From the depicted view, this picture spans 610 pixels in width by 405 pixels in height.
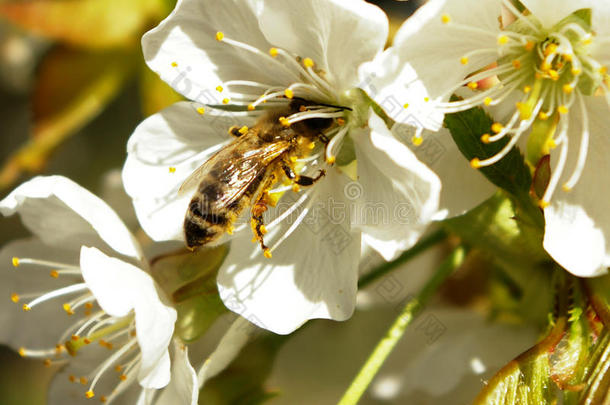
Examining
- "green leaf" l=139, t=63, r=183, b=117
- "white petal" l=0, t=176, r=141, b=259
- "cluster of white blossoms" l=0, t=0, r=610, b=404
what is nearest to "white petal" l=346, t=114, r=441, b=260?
"cluster of white blossoms" l=0, t=0, r=610, b=404

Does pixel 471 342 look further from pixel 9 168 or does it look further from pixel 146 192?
pixel 9 168

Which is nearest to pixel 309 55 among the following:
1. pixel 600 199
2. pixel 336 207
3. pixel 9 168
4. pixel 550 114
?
pixel 336 207

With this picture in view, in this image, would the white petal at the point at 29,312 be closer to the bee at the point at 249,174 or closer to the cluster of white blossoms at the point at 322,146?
the cluster of white blossoms at the point at 322,146

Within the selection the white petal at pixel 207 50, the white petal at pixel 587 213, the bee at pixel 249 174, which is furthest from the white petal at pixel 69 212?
the white petal at pixel 587 213

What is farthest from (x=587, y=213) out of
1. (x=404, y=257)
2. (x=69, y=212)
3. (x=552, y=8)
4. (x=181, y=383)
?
(x=69, y=212)

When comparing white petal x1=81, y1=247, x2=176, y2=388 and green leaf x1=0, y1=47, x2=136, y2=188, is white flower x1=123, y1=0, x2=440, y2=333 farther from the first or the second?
green leaf x1=0, y1=47, x2=136, y2=188
